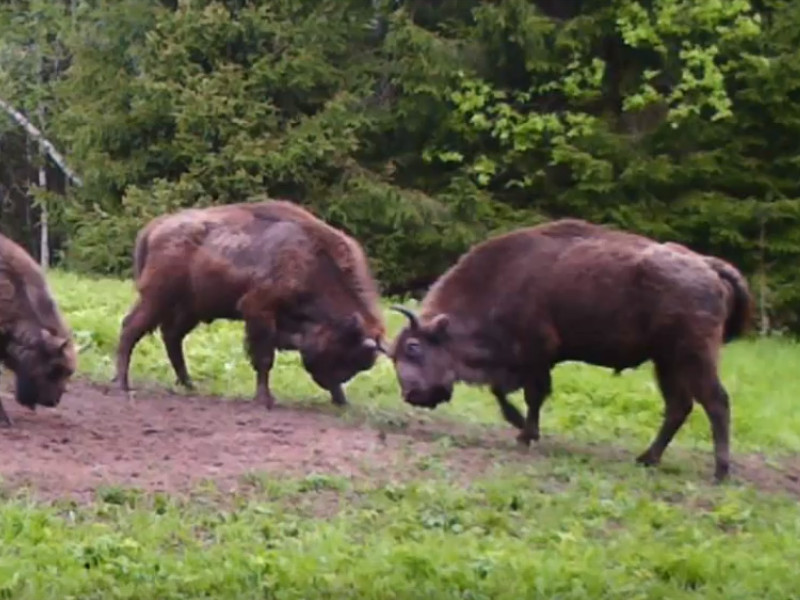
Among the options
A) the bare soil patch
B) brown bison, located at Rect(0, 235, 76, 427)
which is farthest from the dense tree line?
brown bison, located at Rect(0, 235, 76, 427)

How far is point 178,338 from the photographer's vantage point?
1358cm

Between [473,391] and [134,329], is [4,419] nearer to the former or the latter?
[134,329]

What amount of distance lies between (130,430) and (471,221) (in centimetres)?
1437

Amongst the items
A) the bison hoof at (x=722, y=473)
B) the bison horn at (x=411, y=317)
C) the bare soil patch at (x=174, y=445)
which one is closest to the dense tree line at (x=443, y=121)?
the bison horn at (x=411, y=317)

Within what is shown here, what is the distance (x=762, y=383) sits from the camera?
17.5 m

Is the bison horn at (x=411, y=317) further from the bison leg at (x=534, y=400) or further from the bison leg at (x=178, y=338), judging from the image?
the bison leg at (x=178, y=338)

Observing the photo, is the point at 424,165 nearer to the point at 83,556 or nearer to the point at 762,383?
the point at 762,383

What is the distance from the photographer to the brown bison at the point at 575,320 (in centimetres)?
1146

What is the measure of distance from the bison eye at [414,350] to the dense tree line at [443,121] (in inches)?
438

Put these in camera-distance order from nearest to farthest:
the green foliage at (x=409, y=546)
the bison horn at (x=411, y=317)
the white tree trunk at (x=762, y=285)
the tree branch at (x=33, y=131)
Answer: the green foliage at (x=409, y=546), the bison horn at (x=411, y=317), the white tree trunk at (x=762, y=285), the tree branch at (x=33, y=131)

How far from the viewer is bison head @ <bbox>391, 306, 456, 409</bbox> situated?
1218 cm

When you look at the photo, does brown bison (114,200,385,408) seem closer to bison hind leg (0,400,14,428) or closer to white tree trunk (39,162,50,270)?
bison hind leg (0,400,14,428)

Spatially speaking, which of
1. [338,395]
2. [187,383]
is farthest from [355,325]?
[187,383]

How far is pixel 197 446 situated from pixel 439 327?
2556mm
